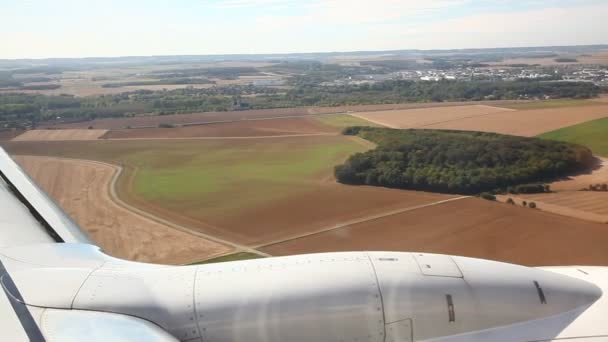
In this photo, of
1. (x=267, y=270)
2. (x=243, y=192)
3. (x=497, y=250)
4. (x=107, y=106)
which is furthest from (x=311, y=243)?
(x=107, y=106)

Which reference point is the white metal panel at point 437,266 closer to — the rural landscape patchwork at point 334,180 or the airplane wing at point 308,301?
the airplane wing at point 308,301

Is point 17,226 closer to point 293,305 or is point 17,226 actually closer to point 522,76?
point 293,305

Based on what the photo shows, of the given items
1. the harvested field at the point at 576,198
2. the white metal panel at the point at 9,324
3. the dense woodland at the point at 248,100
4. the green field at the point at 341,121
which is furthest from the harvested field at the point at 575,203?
the dense woodland at the point at 248,100

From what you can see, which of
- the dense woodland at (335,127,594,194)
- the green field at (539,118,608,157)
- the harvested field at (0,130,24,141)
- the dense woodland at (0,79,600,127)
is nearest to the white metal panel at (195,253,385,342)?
the dense woodland at (335,127,594,194)

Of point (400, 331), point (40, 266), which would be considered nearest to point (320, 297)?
point (400, 331)

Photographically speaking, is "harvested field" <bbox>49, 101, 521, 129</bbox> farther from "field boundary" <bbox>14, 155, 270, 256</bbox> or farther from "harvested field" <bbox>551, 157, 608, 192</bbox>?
"harvested field" <bbox>551, 157, 608, 192</bbox>

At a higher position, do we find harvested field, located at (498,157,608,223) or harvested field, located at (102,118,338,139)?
harvested field, located at (102,118,338,139)


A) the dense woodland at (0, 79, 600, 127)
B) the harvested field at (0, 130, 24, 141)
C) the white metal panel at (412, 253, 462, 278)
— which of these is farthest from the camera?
the dense woodland at (0, 79, 600, 127)
